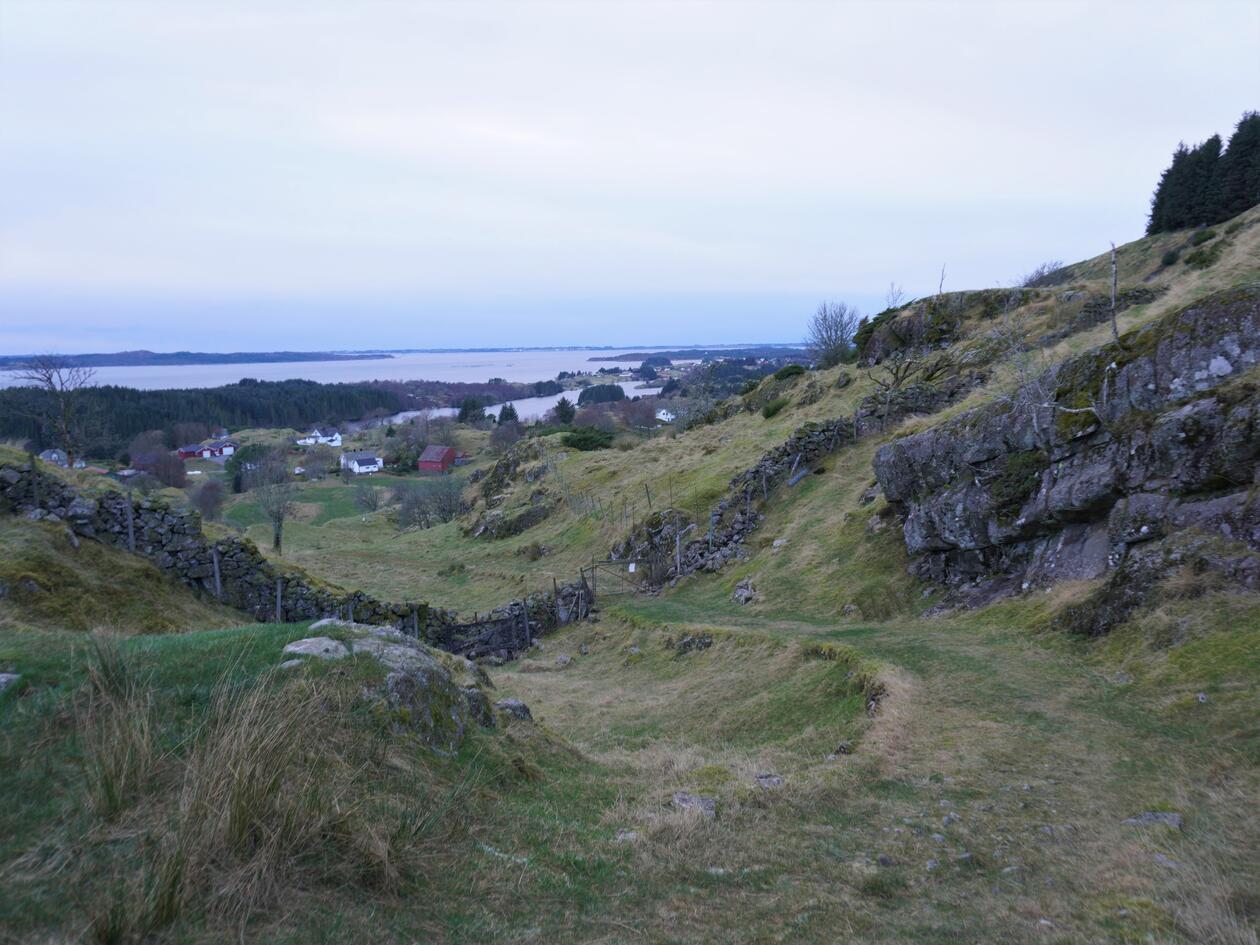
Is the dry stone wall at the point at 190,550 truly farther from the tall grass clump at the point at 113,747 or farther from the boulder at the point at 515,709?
the tall grass clump at the point at 113,747

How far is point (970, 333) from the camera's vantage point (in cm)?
4266

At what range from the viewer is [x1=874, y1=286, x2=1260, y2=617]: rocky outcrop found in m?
12.4

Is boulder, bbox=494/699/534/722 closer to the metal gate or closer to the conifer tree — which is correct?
the metal gate

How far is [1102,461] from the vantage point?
14398mm

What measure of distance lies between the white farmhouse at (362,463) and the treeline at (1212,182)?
8867 cm

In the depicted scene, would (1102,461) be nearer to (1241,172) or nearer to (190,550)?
(190,550)

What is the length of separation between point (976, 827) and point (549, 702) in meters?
10.7

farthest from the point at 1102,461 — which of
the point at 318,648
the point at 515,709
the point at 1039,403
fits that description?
the point at 318,648

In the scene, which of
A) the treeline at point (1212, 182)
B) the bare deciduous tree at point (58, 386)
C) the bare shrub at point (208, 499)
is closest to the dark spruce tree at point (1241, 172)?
the treeline at point (1212, 182)

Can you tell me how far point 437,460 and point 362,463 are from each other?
12.4 metres

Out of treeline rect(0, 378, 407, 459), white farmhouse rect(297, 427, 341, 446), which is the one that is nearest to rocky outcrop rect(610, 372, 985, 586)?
treeline rect(0, 378, 407, 459)

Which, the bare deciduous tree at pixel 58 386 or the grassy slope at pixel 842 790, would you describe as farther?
the bare deciduous tree at pixel 58 386

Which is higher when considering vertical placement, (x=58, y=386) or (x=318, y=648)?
(x=58, y=386)

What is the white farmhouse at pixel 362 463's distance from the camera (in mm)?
97875
